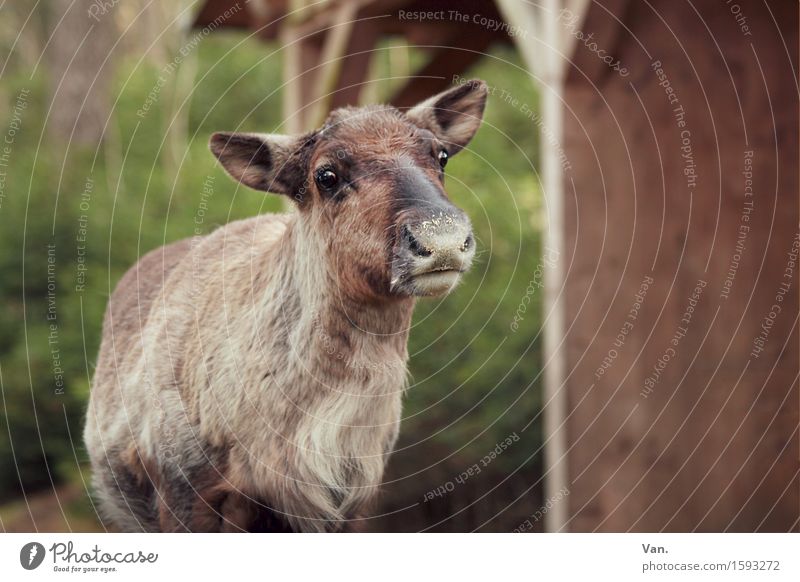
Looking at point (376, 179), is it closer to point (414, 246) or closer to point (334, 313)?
point (414, 246)

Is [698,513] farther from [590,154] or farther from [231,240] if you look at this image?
[231,240]

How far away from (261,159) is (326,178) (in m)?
0.23

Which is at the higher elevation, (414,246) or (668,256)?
(414,246)

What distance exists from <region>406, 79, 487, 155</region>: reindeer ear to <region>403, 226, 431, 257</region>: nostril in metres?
0.38

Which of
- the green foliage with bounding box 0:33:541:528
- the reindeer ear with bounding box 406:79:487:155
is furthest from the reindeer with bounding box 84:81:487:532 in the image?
the green foliage with bounding box 0:33:541:528

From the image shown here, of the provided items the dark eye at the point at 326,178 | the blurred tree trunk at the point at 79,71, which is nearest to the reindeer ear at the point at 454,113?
the dark eye at the point at 326,178

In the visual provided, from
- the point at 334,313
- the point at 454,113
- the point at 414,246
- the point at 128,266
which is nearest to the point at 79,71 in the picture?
the point at 128,266

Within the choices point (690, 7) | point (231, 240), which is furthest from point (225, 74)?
point (231, 240)

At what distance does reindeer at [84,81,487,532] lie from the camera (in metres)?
2.65

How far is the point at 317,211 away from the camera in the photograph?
2857 millimetres

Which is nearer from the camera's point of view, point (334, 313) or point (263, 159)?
point (263, 159)

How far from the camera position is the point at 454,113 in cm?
258

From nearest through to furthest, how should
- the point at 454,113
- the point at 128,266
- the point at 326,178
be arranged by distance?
the point at 454,113
the point at 326,178
the point at 128,266

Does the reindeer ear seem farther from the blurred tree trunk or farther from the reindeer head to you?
the blurred tree trunk
